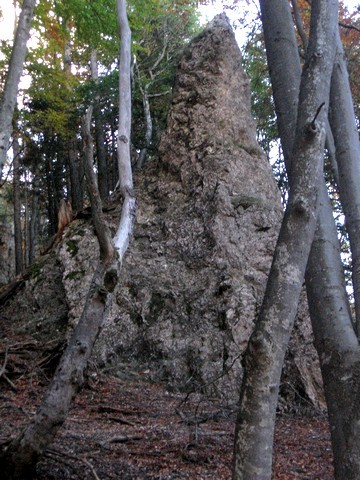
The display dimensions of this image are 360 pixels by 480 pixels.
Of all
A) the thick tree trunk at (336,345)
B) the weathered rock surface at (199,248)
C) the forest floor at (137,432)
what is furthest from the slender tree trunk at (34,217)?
the thick tree trunk at (336,345)

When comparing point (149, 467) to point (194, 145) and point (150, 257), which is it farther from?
point (194, 145)

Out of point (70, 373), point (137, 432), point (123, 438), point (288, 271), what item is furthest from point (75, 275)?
point (288, 271)

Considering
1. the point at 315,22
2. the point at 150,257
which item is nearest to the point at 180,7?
the point at 150,257

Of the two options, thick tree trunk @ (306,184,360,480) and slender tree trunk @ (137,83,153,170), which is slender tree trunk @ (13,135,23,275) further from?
thick tree trunk @ (306,184,360,480)

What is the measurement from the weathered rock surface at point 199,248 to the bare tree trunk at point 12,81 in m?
3.67

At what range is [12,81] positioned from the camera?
5848 mm

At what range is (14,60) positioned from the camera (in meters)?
5.99

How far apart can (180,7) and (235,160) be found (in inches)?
406

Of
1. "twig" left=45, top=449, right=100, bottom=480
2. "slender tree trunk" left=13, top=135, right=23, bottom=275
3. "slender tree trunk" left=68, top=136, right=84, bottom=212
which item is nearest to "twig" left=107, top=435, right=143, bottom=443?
"twig" left=45, top=449, right=100, bottom=480

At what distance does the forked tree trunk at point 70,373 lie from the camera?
337 centimetres

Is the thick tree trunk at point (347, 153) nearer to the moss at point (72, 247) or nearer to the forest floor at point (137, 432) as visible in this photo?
the forest floor at point (137, 432)

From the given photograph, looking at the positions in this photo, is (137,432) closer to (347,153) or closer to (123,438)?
(123,438)

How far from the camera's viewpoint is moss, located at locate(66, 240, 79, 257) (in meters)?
9.36

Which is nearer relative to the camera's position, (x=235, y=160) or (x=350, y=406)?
(x=350, y=406)
